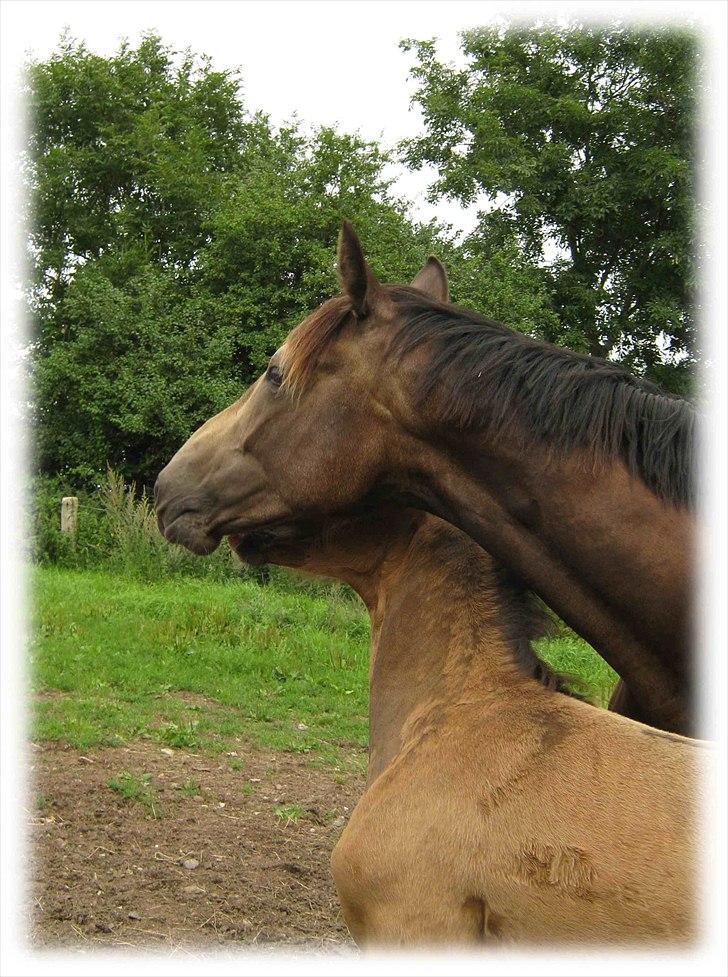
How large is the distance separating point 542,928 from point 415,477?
4.82 feet

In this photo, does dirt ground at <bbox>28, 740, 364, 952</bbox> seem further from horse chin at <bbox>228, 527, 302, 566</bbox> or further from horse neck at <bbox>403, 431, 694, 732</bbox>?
horse neck at <bbox>403, 431, 694, 732</bbox>

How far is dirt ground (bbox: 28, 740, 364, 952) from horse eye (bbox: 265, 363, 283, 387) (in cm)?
286

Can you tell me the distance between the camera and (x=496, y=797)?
252 centimetres

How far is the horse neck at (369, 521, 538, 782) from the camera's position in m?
2.90

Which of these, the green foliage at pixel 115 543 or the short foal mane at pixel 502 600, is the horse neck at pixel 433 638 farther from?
the green foliage at pixel 115 543

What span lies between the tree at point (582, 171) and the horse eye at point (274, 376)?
18640 millimetres

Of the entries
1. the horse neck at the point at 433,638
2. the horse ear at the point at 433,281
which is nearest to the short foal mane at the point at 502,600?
the horse neck at the point at 433,638

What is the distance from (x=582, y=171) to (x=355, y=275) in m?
21.1

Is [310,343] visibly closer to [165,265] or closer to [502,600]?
[502,600]

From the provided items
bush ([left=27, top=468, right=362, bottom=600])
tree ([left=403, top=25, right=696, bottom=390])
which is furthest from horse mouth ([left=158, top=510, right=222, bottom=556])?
tree ([left=403, top=25, right=696, bottom=390])

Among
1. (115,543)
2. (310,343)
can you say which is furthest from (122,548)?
(310,343)

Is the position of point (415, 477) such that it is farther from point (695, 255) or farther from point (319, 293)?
point (695, 255)

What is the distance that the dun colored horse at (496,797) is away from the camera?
225cm

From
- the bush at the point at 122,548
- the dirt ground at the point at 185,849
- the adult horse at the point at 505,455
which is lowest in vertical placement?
the dirt ground at the point at 185,849
